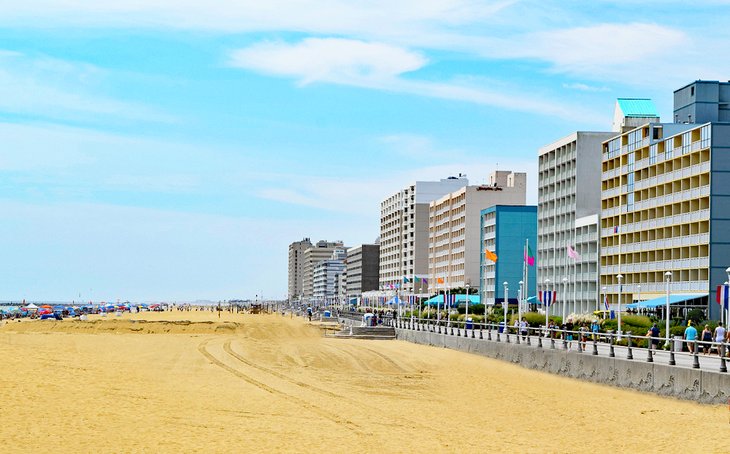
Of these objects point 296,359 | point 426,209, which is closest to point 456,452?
point 296,359

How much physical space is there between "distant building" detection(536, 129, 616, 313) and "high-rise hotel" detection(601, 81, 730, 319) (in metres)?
3.72

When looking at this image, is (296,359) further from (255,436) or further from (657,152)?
(657,152)

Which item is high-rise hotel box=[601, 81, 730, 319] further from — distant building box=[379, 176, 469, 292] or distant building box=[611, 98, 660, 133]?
distant building box=[379, 176, 469, 292]

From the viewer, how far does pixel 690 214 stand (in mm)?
78375

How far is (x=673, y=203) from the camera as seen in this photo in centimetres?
8219

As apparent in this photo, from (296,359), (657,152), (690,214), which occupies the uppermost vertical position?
(657,152)

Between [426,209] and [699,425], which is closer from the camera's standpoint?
[699,425]

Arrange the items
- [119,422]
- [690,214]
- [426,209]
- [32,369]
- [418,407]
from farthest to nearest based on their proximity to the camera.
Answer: [426,209]
[690,214]
[32,369]
[418,407]
[119,422]

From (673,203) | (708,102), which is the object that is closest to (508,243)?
(708,102)

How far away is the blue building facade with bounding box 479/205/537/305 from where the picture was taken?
130m

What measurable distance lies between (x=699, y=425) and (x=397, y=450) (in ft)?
27.8

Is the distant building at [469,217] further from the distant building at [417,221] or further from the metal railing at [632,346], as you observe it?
the metal railing at [632,346]

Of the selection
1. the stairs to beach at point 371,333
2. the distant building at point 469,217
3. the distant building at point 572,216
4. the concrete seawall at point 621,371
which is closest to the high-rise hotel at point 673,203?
the distant building at point 572,216

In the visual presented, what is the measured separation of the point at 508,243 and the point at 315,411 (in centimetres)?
10977
